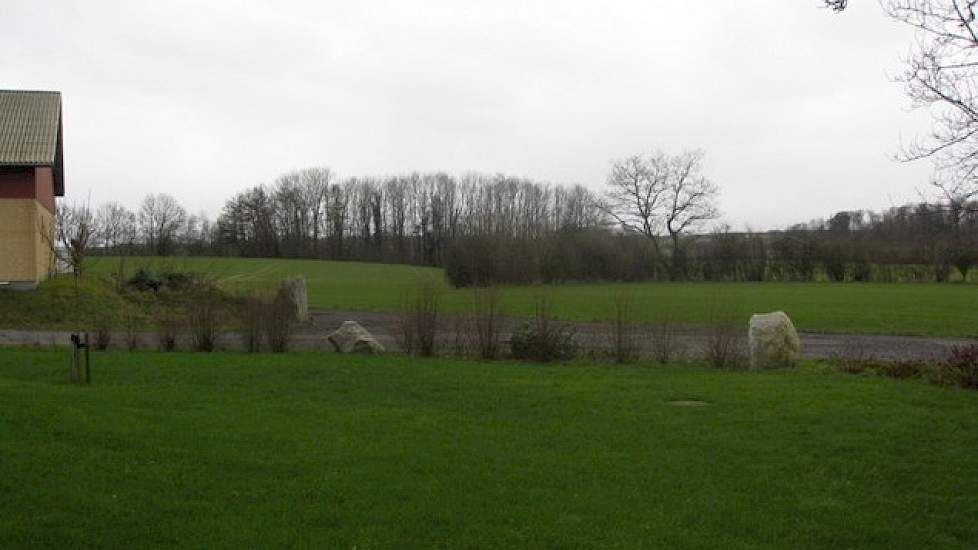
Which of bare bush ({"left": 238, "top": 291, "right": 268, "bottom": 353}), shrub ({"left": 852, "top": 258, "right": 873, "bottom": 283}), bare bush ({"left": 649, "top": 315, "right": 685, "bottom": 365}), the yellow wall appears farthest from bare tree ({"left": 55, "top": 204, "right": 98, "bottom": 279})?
shrub ({"left": 852, "top": 258, "right": 873, "bottom": 283})

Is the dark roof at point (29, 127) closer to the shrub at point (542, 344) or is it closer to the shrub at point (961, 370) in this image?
the shrub at point (542, 344)

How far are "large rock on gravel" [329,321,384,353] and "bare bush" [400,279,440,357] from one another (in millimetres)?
705

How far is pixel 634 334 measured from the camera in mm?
19531

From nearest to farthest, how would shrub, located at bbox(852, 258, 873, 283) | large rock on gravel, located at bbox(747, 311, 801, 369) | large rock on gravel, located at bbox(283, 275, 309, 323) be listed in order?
large rock on gravel, located at bbox(747, 311, 801, 369) < large rock on gravel, located at bbox(283, 275, 309, 323) < shrub, located at bbox(852, 258, 873, 283)

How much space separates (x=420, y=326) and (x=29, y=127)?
1964cm

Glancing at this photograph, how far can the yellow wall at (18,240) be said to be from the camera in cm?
2820

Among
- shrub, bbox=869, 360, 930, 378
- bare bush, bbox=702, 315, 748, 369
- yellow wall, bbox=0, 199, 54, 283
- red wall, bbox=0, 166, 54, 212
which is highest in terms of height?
red wall, bbox=0, 166, 54, 212

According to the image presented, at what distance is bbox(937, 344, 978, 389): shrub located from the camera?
13.4m

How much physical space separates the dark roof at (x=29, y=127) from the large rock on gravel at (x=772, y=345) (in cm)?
2419

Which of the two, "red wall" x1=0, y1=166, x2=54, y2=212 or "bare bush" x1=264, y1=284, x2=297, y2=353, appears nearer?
"bare bush" x1=264, y1=284, x2=297, y2=353

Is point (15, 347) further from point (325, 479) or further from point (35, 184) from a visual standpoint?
point (325, 479)

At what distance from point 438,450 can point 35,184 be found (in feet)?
85.2

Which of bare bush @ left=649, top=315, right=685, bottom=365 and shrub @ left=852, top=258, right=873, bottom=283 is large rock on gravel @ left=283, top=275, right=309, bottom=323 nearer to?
bare bush @ left=649, top=315, right=685, bottom=365

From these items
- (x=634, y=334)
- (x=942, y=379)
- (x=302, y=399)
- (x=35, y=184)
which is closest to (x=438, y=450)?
(x=302, y=399)
